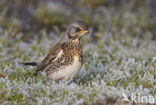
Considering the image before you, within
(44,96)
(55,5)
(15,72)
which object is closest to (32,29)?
(55,5)

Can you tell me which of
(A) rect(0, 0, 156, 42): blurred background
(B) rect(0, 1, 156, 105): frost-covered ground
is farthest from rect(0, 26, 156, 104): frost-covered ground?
(A) rect(0, 0, 156, 42): blurred background

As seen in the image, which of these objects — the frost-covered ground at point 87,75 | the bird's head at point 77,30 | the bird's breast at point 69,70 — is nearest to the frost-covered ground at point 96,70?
the frost-covered ground at point 87,75

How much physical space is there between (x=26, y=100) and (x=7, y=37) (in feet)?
12.2

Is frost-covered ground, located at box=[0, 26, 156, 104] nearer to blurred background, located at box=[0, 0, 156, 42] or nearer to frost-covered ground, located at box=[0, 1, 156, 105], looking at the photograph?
frost-covered ground, located at box=[0, 1, 156, 105]

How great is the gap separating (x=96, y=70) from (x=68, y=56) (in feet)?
3.20

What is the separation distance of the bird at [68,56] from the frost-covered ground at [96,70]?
182mm

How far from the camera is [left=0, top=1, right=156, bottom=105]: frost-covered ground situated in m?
4.18

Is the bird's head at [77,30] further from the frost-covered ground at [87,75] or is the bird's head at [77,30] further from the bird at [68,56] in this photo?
the frost-covered ground at [87,75]

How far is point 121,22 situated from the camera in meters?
9.53

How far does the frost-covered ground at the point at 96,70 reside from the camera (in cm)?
418

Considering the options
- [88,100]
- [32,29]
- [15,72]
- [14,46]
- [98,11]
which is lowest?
[88,100]

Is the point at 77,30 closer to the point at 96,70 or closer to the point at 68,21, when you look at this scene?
the point at 96,70

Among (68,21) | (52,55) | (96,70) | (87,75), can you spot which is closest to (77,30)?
(52,55)

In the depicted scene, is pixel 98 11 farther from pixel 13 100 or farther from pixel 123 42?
pixel 13 100
